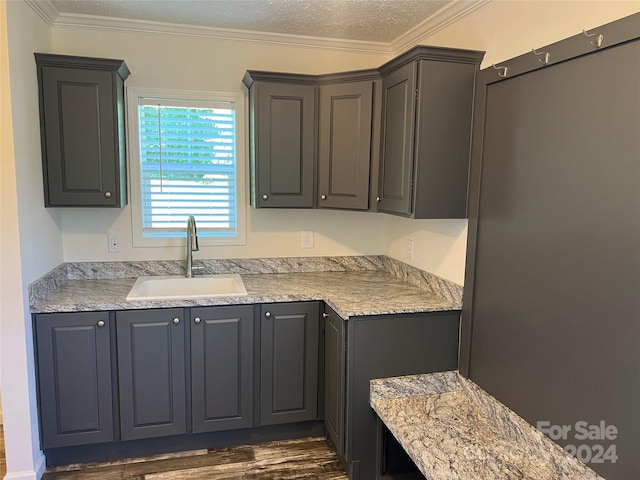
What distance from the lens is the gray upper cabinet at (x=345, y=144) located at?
8.50 ft

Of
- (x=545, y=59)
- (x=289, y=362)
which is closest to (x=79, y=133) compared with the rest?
(x=289, y=362)

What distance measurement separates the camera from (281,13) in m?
2.48

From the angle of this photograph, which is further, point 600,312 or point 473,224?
point 473,224

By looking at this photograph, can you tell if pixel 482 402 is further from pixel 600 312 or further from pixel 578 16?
pixel 578 16

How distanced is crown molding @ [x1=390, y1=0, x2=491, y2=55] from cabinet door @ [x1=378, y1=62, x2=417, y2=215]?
16.6 inches

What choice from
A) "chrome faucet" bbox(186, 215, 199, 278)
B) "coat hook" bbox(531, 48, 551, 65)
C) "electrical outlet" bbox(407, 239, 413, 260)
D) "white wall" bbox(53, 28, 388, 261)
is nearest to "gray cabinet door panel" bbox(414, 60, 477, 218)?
"coat hook" bbox(531, 48, 551, 65)

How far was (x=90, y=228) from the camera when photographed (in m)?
2.75

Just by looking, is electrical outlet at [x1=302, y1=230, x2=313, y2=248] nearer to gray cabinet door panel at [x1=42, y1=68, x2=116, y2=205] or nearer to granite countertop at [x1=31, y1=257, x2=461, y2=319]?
granite countertop at [x1=31, y1=257, x2=461, y2=319]

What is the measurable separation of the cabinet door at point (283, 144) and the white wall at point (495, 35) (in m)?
0.76

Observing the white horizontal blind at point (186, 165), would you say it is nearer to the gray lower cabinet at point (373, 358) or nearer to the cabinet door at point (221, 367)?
the cabinet door at point (221, 367)

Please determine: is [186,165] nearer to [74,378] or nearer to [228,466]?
[74,378]

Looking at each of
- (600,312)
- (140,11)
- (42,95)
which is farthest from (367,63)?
(600,312)

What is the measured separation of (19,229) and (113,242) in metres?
0.72

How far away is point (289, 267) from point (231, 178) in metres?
0.72
